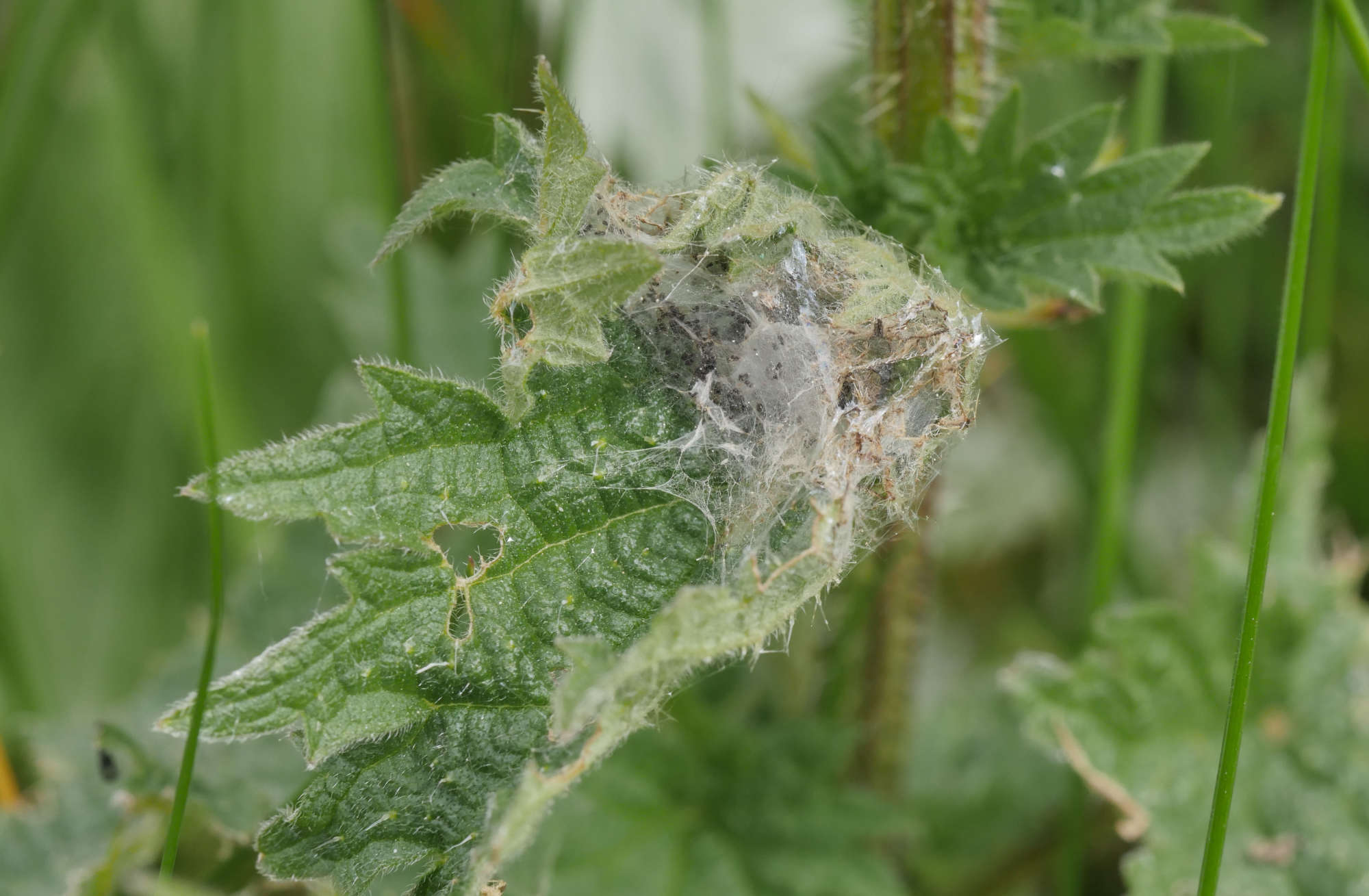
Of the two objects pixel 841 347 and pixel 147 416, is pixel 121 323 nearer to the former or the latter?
pixel 147 416

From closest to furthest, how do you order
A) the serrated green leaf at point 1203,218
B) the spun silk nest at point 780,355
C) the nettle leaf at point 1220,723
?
the spun silk nest at point 780,355, the serrated green leaf at point 1203,218, the nettle leaf at point 1220,723

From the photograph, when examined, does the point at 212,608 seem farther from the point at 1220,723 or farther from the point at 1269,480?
the point at 1220,723

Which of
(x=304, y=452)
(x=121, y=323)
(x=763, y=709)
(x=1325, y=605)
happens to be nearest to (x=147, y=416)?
(x=121, y=323)

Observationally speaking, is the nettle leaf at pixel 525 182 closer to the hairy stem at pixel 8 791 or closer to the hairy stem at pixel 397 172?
the hairy stem at pixel 397 172


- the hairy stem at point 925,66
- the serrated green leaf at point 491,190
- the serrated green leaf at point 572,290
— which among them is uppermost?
the hairy stem at point 925,66

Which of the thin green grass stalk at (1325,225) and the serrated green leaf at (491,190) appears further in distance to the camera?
the thin green grass stalk at (1325,225)

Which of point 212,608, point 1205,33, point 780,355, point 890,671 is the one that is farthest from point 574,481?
point 1205,33

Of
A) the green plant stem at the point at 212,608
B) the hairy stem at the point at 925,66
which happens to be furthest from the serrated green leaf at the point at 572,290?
the hairy stem at the point at 925,66
